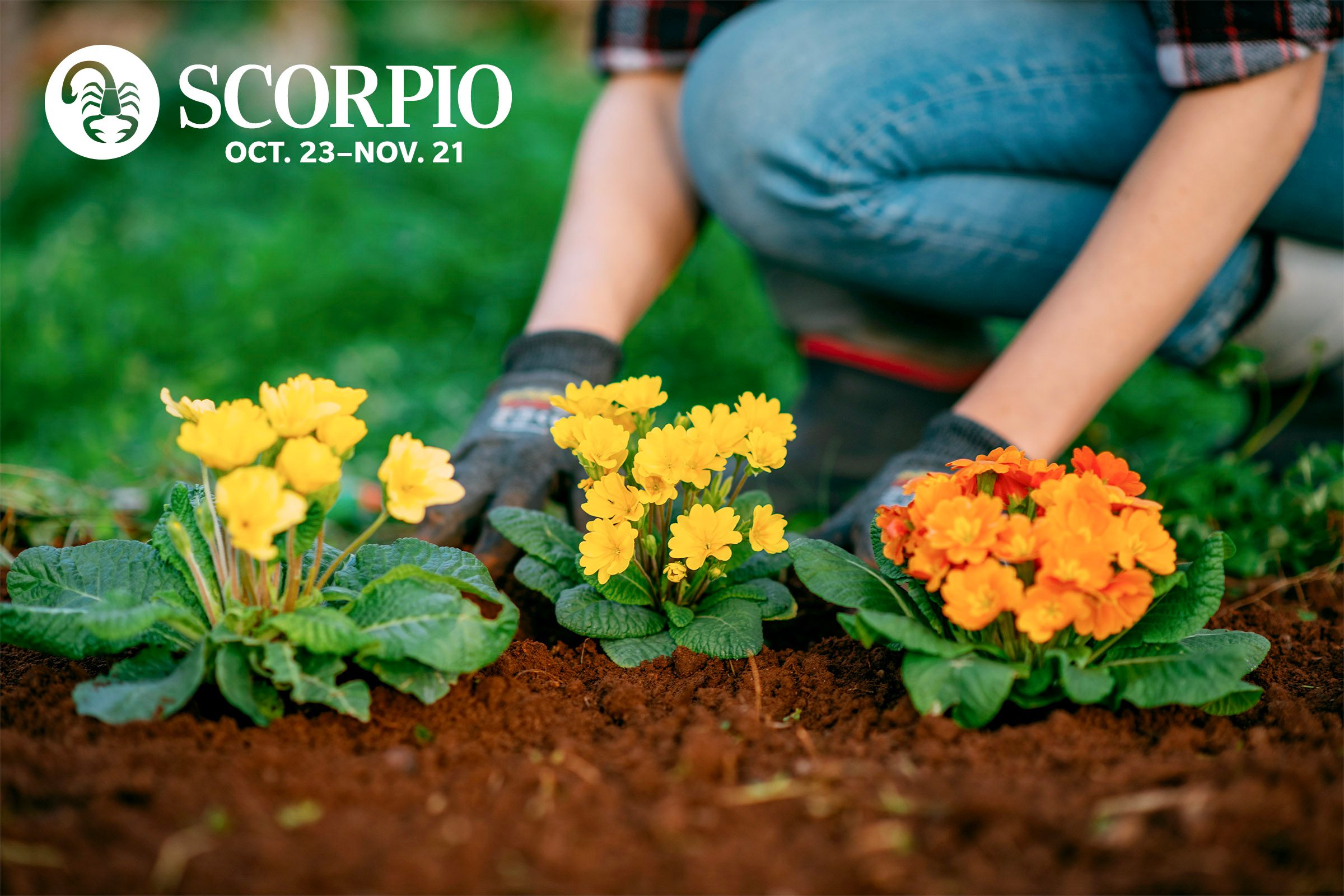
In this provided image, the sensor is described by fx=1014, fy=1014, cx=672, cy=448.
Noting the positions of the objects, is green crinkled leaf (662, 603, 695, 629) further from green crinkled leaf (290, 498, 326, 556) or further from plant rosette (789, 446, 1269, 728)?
green crinkled leaf (290, 498, 326, 556)

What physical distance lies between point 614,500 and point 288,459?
1.32ft

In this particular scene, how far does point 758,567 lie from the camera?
1488 millimetres

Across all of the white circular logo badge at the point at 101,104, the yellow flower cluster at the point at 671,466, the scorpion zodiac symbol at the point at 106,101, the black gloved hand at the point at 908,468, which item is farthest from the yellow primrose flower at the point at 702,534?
the scorpion zodiac symbol at the point at 106,101

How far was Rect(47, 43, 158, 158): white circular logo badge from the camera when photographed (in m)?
2.32

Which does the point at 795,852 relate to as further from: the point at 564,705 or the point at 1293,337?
the point at 1293,337

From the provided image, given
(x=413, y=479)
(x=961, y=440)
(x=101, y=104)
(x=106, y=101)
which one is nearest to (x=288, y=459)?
(x=413, y=479)

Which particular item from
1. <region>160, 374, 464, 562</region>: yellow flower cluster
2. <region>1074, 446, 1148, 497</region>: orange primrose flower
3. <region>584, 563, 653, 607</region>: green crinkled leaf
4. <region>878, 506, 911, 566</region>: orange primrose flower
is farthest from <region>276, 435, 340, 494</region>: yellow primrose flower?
<region>1074, 446, 1148, 497</region>: orange primrose flower

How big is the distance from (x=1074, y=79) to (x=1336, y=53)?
1.39 ft

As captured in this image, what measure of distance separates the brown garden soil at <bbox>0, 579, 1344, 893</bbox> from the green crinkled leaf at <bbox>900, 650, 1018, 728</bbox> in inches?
1.1

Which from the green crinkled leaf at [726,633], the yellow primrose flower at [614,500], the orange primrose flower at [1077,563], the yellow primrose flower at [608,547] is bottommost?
the green crinkled leaf at [726,633]

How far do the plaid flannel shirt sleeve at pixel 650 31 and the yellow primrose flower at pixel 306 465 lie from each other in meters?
1.44

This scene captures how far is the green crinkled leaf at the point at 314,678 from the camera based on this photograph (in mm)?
1090

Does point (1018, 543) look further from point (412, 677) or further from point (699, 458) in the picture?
point (412, 677)

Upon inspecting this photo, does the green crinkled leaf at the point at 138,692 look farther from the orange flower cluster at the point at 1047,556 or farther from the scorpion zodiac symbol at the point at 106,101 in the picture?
the scorpion zodiac symbol at the point at 106,101
